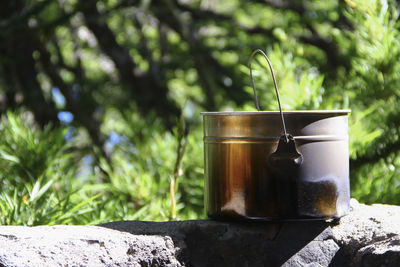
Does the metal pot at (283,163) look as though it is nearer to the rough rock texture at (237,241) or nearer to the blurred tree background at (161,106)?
the rough rock texture at (237,241)

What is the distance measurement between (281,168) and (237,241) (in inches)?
6.6

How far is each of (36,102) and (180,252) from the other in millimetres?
1198

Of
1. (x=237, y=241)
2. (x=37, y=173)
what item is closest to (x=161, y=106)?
(x=37, y=173)

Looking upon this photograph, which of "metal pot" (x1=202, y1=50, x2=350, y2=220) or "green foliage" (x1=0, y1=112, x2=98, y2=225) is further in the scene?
"green foliage" (x1=0, y1=112, x2=98, y2=225)

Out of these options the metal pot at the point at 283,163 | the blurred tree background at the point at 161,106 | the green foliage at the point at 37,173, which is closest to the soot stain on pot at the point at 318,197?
the metal pot at the point at 283,163

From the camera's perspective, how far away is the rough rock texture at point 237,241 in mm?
1000

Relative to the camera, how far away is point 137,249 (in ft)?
3.36

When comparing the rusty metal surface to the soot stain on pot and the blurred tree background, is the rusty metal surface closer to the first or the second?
the soot stain on pot

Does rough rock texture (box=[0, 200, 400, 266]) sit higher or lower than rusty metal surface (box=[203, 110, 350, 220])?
lower

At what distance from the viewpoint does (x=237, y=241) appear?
1.08m

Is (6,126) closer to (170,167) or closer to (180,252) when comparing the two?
(170,167)

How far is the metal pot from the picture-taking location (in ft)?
3.39

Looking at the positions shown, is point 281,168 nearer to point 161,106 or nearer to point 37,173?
point 37,173

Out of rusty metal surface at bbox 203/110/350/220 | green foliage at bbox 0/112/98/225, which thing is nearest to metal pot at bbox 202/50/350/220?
rusty metal surface at bbox 203/110/350/220
